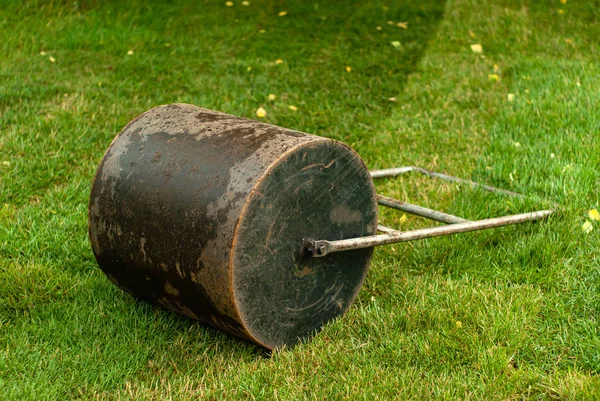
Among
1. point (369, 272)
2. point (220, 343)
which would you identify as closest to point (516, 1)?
point (369, 272)

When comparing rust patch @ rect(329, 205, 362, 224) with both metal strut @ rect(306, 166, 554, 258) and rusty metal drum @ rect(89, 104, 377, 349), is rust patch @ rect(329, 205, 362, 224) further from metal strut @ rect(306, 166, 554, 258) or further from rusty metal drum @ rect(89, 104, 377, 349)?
metal strut @ rect(306, 166, 554, 258)

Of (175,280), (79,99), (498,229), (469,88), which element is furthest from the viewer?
(469,88)

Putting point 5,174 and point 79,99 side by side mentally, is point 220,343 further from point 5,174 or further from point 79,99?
point 79,99

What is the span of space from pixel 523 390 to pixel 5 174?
333cm

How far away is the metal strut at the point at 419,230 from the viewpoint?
309 cm

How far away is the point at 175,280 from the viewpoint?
3061 millimetres

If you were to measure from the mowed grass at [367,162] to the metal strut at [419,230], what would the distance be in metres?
0.08

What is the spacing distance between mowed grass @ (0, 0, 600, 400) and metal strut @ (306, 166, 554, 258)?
0.28ft

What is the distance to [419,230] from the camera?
3367 millimetres

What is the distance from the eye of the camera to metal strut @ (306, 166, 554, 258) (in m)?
3.09

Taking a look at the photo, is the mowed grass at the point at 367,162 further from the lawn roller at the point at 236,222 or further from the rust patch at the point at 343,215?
the rust patch at the point at 343,215

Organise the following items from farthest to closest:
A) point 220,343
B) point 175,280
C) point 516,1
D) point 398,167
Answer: point 516,1, point 398,167, point 220,343, point 175,280

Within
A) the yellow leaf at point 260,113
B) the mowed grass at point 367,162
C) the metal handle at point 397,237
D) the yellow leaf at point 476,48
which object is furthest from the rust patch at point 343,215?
the yellow leaf at point 476,48

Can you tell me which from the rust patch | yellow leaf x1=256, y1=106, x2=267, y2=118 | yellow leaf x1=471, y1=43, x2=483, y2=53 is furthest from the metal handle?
yellow leaf x1=471, y1=43, x2=483, y2=53
